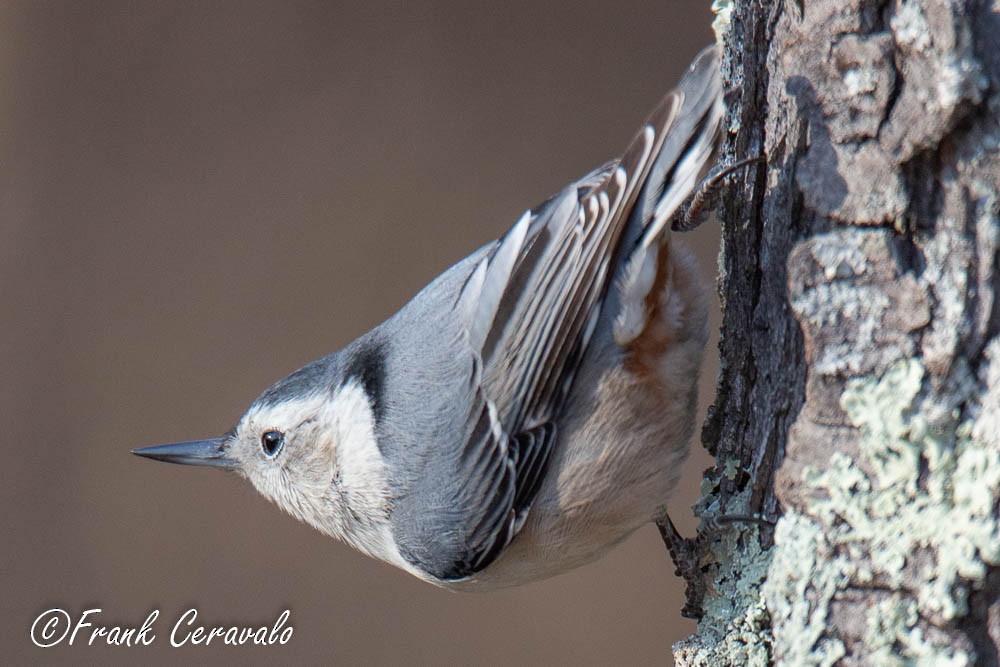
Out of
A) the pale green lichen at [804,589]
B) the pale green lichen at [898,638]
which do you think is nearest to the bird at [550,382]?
the pale green lichen at [804,589]

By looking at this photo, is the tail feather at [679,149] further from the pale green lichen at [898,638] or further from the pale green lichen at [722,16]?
the pale green lichen at [898,638]

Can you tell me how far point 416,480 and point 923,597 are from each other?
679 mm

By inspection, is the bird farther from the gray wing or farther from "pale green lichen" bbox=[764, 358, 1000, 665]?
"pale green lichen" bbox=[764, 358, 1000, 665]

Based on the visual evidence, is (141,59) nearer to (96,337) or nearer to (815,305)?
(96,337)

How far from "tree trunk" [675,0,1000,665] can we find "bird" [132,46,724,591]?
166 millimetres

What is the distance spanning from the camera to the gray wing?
1.28 meters

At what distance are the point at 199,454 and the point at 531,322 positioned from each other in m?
0.73

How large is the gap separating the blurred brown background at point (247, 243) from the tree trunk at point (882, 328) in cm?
133

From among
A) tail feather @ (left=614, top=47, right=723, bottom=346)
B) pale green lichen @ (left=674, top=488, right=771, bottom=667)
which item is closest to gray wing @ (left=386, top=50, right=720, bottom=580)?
tail feather @ (left=614, top=47, right=723, bottom=346)

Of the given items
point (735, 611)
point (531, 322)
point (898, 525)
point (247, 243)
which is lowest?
point (735, 611)

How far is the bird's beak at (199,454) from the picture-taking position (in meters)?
1.78

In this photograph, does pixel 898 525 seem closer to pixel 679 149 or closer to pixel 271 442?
pixel 679 149

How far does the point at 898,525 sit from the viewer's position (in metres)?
1.04

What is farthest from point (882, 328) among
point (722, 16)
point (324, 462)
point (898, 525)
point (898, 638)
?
point (324, 462)
